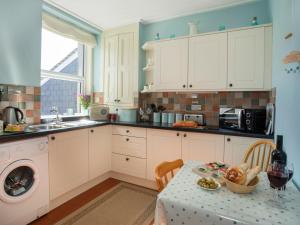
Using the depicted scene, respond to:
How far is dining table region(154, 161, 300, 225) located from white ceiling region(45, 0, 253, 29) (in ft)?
7.75

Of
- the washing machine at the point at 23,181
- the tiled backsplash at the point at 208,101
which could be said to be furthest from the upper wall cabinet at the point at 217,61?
the washing machine at the point at 23,181

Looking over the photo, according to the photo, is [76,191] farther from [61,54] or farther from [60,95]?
[61,54]

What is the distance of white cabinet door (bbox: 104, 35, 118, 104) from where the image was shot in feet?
10.5

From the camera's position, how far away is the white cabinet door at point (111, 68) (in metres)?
3.19

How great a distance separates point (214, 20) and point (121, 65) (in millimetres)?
1570

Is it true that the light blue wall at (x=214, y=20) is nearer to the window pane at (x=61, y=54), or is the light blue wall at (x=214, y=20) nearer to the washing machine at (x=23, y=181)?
the window pane at (x=61, y=54)

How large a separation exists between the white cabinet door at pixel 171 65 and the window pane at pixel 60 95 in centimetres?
150

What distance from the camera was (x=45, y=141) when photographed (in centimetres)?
191

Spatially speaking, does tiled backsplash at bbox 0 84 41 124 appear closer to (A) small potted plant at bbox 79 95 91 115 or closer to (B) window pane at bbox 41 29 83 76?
(B) window pane at bbox 41 29 83 76

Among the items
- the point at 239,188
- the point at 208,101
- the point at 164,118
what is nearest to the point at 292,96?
the point at 239,188

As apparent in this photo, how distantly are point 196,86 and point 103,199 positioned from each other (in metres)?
1.89

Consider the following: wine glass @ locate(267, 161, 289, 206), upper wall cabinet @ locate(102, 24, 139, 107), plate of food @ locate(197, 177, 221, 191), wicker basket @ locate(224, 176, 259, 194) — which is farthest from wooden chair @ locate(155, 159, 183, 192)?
upper wall cabinet @ locate(102, 24, 139, 107)

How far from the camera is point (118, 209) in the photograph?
2.11 meters

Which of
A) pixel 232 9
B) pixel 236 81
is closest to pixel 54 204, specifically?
pixel 236 81
